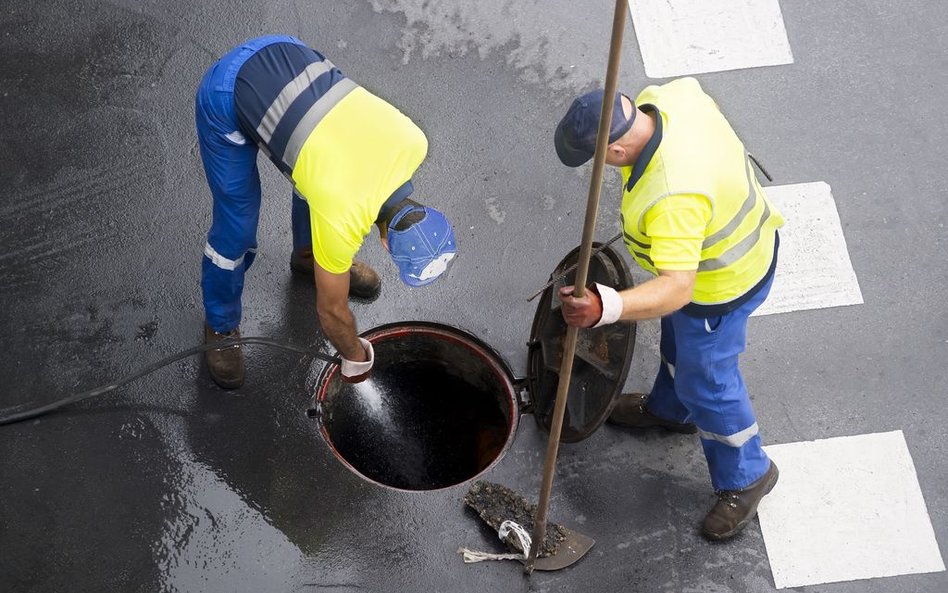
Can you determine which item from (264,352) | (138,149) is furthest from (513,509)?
(138,149)

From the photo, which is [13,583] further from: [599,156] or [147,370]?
[599,156]

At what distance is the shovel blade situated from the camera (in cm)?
427

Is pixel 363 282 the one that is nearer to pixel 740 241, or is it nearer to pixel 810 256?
pixel 740 241

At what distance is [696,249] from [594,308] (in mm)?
417

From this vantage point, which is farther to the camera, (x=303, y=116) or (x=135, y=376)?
(x=135, y=376)

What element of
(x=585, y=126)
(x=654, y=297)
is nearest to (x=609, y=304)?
(x=654, y=297)

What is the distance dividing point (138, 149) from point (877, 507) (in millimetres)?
3969

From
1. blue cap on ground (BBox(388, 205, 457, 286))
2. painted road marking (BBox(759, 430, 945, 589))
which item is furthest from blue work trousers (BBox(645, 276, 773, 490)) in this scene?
blue cap on ground (BBox(388, 205, 457, 286))

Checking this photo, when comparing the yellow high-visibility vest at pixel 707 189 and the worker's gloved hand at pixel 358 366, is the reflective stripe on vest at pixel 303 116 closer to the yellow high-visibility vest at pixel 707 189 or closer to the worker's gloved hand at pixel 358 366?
the worker's gloved hand at pixel 358 366

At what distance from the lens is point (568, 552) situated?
4301 millimetres

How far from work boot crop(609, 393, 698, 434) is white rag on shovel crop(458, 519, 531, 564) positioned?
69 cm

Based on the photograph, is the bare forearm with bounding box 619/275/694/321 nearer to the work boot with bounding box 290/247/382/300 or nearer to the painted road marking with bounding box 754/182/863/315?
the painted road marking with bounding box 754/182/863/315

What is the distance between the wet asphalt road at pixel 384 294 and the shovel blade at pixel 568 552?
0.05 m

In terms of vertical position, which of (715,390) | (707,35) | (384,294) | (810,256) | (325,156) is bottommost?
(384,294)
